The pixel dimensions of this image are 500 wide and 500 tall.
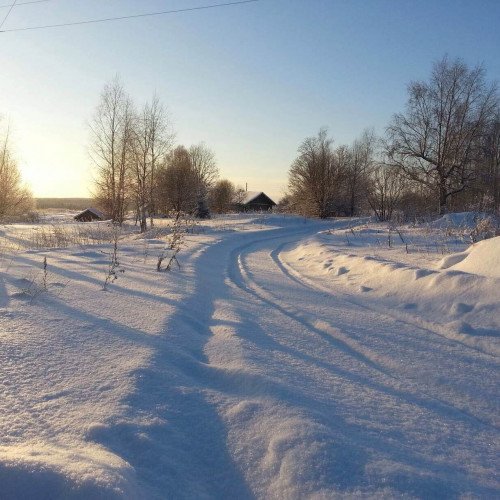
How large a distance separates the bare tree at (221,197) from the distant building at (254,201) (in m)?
2.68

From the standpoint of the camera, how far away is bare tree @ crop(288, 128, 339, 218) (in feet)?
128

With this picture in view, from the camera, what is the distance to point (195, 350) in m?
3.58

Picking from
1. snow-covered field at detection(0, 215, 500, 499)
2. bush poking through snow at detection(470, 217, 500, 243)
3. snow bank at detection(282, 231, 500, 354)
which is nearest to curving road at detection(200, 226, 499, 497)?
snow-covered field at detection(0, 215, 500, 499)

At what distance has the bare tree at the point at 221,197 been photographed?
5272 cm

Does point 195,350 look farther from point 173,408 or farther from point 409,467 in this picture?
point 409,467

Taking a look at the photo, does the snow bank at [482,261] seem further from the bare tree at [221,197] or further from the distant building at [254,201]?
the distant building at [254,201]

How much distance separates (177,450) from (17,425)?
84cm

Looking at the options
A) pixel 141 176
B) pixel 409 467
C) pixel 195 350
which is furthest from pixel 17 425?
pixel 141 176

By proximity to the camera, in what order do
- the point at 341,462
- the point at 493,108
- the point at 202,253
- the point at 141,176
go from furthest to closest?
the point at 141,176 → the point at 493,108 → the point at 202,253 → the point at 341,462

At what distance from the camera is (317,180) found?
1560 inches

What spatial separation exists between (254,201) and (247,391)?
57.2 metres

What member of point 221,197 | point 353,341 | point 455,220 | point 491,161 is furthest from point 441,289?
point 221,197

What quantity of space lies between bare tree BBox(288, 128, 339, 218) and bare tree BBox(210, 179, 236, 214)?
1479 cm

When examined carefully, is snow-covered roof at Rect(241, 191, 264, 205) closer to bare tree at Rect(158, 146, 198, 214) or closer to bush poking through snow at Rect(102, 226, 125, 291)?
bare tree at Rect(158, 146, 198, 214)
